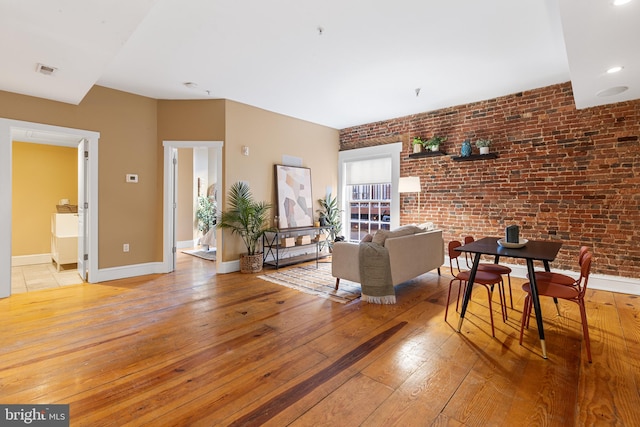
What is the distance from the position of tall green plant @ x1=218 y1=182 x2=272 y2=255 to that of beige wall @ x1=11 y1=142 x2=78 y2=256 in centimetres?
364

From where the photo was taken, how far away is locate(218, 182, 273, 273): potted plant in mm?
4965

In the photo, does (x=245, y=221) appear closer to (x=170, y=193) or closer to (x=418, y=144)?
(x=170, y=193)

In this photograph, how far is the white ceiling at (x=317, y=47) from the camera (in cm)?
238

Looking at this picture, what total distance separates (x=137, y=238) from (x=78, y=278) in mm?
996

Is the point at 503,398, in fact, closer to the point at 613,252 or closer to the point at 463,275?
the point at 463,275

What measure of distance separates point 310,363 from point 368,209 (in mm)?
4790

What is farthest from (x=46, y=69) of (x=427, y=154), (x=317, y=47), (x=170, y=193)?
(x=427, y=154)

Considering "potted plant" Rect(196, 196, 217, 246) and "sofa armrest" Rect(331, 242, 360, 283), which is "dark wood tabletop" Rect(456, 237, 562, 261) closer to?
"sofa armrest" Rect(331, 242, 360, 283)

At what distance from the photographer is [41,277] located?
4676 mm

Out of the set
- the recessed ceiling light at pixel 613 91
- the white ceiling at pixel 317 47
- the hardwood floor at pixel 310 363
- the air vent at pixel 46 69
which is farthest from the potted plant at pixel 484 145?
the air vent at pixel 46 69

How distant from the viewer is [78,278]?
→ 4613 millimetres

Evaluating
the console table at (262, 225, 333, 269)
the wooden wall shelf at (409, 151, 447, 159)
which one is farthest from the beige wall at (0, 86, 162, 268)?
the wooden wall shelf at (409, 151, 447, 159)

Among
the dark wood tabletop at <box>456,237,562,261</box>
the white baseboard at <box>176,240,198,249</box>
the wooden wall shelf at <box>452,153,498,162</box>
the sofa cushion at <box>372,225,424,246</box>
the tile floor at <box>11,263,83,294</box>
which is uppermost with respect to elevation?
the wooden wall shelf at <box>452,153,498,162</box>

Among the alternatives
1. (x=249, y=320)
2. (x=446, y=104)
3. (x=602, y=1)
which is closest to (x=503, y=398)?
(x=249, y=320)
